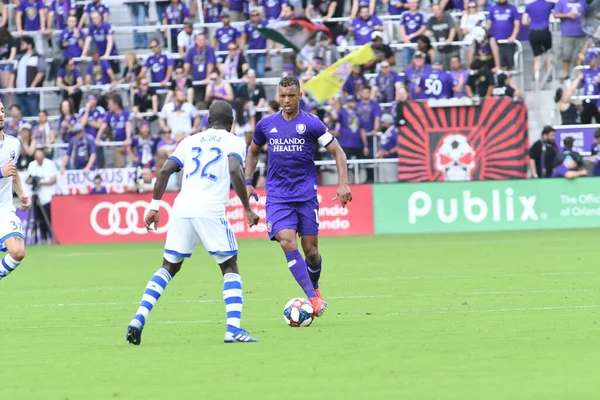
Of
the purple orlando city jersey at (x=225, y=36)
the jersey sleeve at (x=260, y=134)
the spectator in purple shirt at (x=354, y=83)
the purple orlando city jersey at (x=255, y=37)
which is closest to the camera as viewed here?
the jersey sleeve at (x=260, y=134)

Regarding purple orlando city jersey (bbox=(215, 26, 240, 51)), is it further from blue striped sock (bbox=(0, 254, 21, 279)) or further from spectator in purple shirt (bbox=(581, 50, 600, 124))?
blue striped sock (bbox=(0, 254, 21, 279))

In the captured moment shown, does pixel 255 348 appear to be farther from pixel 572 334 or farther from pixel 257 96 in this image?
pixel 257 96

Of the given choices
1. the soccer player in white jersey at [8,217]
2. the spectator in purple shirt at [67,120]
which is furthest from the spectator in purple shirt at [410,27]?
the soccer player in white jersey at [8,217]

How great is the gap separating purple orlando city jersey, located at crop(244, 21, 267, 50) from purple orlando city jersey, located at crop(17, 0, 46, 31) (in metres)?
6.25

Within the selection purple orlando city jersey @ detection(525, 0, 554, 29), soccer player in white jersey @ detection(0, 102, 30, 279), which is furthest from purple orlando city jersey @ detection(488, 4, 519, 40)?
soccer player in white jersey @ detection(0, 102, 30, 279)

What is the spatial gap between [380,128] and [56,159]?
344 inches

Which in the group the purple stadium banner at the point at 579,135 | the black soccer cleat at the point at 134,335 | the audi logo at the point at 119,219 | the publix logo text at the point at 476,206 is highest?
the black soccer cleat at the point at 134,335

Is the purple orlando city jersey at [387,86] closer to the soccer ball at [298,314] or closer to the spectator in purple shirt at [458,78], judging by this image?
the spectator in purple shirt at [458,78]

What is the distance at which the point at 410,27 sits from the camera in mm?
30891

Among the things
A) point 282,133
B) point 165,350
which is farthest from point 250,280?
point 165,350

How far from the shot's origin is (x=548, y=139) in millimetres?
28312

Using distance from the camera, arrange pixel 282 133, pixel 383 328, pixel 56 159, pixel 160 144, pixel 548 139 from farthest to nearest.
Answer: pixel 56 159 < pixel 160 144 < pixel 548 139 < pixel 282 133 < pixel 383 328

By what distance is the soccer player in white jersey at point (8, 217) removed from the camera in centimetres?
1312

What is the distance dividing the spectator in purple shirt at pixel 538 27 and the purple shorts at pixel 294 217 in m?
18.0
